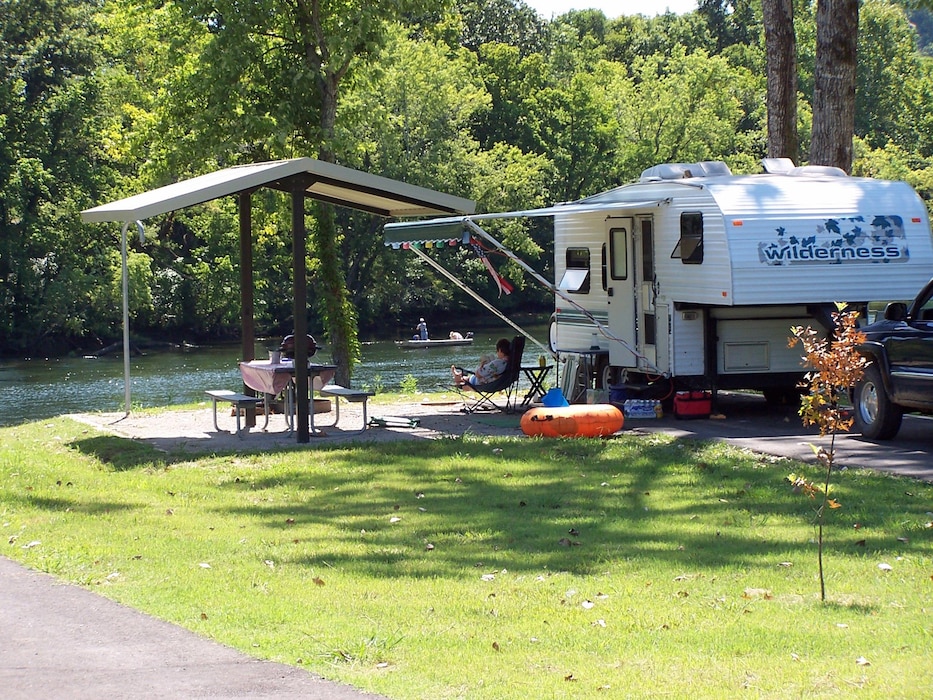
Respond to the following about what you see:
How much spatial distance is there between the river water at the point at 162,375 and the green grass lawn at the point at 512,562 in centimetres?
1522

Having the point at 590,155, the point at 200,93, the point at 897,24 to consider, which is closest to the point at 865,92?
the point at 897,24

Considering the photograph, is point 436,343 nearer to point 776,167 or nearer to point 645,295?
point 645,295

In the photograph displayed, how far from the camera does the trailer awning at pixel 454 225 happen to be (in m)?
15.4

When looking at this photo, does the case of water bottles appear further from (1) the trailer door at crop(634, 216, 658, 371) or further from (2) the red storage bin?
(1) the trailer door at crop(634, 216, 658, 371)

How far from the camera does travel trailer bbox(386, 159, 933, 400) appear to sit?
14.2 metres

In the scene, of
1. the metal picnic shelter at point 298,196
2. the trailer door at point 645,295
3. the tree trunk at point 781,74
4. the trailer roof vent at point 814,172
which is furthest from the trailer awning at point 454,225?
the tree trunk at point 781,74

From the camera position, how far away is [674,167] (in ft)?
53.3

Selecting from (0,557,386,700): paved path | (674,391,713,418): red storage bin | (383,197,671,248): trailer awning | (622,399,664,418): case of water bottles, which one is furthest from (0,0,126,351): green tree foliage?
(0,557,386,700): paved path

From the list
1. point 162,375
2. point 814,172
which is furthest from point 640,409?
point 162,375

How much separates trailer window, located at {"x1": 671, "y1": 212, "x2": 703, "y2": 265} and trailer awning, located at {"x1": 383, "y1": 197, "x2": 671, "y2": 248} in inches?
19.1

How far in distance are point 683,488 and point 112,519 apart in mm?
4612

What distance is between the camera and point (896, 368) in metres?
12.7

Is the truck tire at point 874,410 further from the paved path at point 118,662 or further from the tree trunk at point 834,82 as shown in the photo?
the paved path at point 118,662

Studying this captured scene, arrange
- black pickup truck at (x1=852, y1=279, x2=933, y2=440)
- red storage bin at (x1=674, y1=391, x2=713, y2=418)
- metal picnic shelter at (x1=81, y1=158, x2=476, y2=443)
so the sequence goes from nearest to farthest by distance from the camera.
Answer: black pickup truck at (x1=852, y1=279, x2=933, y2=440) → metal picnic shelter at (x1=81, y1=158, x2=476, y2=443) → red storage bin at (x1=674, y1=391, x2=713, y2=418)
